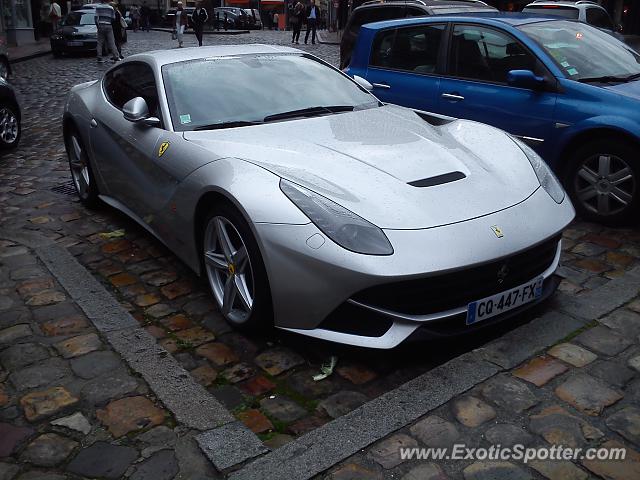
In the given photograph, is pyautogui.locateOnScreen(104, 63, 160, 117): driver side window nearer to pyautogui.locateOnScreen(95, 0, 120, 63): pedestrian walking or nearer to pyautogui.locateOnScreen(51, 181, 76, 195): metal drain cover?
pyautogui.locateOnScreen(51, 181, 76, 195): metal drain cover

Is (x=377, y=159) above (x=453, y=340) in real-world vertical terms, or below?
above

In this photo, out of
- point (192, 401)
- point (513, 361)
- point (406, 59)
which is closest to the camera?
point (192, 401)

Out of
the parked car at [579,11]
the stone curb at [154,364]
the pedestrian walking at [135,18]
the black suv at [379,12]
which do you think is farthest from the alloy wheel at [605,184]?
the pedestrian walking at [135,18]

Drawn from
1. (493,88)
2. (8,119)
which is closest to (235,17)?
(8,119)

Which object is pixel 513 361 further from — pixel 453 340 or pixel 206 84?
pixel 206 84

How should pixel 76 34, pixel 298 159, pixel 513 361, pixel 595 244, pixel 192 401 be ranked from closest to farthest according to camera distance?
pixel 192 401 < pixel 513 361 < pixel 298 159 < pixel 595 244 < pixel 76 34

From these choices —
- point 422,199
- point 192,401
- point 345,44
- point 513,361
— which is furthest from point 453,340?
point 345,44

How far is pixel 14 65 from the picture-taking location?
64.6ft

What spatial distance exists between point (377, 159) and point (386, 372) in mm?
1135

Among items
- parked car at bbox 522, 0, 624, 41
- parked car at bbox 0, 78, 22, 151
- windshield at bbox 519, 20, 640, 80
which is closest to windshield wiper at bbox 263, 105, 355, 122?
windshield at bbox 519, 20, 640, 80

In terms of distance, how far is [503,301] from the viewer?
3.26 metres

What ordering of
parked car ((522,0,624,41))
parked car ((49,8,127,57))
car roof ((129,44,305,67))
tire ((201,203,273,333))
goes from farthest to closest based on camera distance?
parked car ((49,8,127,57)) < parked car ((522,0,624,41)) < car roof ((129,44,305,67)) < tire ((201,203,273,333))

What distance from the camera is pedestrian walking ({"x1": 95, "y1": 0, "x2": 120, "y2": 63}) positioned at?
60.8 ft

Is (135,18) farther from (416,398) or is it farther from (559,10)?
(416,398)
